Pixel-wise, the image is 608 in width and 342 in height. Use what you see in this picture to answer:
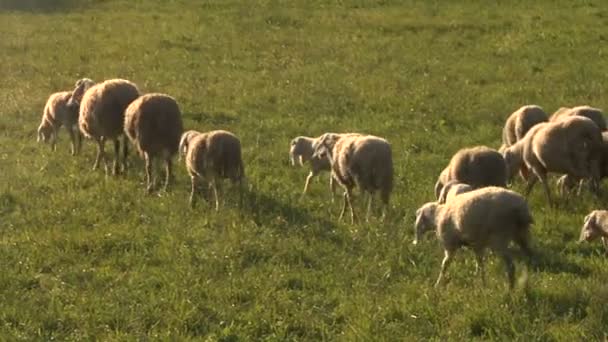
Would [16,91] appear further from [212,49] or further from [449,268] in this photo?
[449,268]

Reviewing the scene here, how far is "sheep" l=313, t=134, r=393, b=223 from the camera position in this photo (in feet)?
36.3

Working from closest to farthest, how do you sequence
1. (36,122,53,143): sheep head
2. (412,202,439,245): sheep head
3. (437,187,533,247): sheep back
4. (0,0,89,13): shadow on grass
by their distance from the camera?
(437,187,533,247): sheep back < (412,202,439,245): sheep head < (36,122,53,143): sheep head < (0,0,89,13): shadow on grass

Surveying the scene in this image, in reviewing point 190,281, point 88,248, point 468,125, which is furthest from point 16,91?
point 190,281

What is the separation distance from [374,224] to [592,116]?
3840mm

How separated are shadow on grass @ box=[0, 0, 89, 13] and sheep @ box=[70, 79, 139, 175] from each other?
1717 centimetres

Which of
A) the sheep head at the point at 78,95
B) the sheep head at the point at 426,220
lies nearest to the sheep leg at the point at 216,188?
the sheep head at the point at 426,220

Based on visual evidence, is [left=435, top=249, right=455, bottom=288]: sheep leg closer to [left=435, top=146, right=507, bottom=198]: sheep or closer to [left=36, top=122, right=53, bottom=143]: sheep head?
[left=435, top=146, right=507, bottom=198]: sheep

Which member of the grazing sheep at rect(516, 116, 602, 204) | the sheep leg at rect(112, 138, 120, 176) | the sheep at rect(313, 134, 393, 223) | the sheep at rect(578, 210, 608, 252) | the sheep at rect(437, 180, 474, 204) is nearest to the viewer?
the sheep at rect(437, 180, 474, 204)

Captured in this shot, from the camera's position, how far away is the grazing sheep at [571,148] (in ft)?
37.9

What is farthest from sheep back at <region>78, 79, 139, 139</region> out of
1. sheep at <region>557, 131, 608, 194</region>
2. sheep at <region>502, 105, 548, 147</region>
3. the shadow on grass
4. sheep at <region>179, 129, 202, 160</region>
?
the shadow on grass

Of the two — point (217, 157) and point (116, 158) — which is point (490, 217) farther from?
point (116, 158)

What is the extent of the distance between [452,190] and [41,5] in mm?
23377

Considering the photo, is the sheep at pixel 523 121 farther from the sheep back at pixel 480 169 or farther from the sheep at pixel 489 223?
the sheep at pixel 489 223

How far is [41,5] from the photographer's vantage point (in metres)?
31.2
